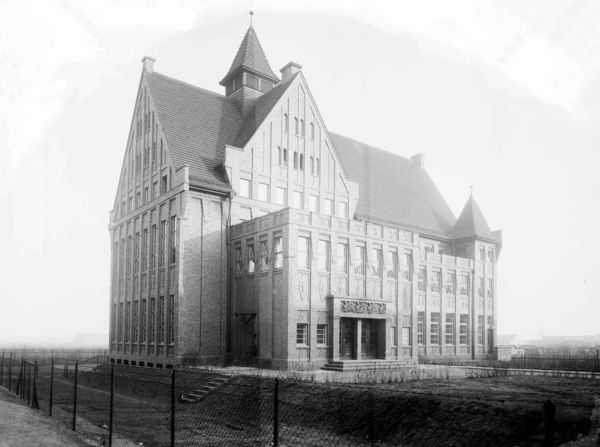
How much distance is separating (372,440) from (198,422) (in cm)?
620

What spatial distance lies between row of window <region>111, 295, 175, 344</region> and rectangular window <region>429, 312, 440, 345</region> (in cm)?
2267

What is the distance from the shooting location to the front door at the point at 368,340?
3641cm

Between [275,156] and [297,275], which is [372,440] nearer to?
[297,275]

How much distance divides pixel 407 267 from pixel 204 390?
18.9m

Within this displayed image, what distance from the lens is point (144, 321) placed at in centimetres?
4006

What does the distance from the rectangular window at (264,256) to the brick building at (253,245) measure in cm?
9

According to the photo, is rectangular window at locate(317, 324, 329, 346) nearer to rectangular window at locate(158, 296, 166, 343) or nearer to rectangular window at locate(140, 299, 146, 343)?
rectangular window at locate(158, 296, 166, 343)

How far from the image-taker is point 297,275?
108 feet

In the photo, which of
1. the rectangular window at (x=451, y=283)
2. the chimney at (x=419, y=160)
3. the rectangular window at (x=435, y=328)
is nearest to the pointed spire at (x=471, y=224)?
the rectangular window at (x=451, y=283)

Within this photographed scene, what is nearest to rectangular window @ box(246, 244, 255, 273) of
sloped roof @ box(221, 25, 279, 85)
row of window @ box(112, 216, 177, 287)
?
row of window @ box(112, 216, 177, 287)

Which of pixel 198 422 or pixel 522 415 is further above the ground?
Answer: pixel 522 415

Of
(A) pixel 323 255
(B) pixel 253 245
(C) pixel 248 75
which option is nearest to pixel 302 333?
(A) pixel 323 255

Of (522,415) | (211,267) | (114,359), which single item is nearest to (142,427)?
(522,415)

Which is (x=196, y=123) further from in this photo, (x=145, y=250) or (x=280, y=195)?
(x=145, y=250)
